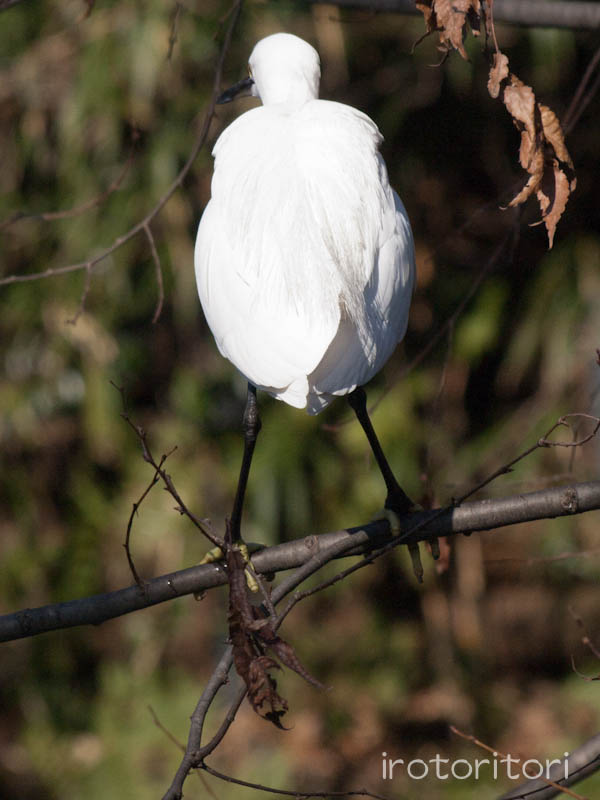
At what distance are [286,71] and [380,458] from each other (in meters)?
0.76

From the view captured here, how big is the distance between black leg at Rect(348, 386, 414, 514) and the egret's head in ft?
1.86

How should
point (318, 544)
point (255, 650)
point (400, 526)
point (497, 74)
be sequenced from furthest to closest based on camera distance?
point (400, 526) < point (318, 544) < point (497, 74) < point (255, 650)

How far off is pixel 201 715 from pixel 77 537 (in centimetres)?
283

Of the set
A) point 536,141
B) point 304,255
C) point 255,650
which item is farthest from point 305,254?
point 255,650

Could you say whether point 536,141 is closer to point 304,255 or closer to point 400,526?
point 304,255

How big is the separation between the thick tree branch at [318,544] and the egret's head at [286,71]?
2.75 ft

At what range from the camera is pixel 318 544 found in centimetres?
143

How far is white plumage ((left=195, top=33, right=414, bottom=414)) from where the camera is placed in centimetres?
144

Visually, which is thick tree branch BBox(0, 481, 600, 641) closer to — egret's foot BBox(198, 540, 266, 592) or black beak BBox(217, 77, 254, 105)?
egret's foot BBox(198, 540, 266, 592)

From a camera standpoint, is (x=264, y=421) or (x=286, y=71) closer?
(x=286, y=71)

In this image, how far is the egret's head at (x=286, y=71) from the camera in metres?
1.78

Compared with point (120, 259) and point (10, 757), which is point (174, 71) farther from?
point (10, 757)

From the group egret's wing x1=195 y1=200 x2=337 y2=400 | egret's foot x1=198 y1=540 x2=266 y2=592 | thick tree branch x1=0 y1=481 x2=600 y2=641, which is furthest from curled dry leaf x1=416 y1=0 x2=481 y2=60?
egret's foot x1=198 y1=540 x2=266 y2=592

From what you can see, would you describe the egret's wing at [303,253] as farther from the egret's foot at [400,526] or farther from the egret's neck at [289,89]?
the egret's foot at [400,526]
